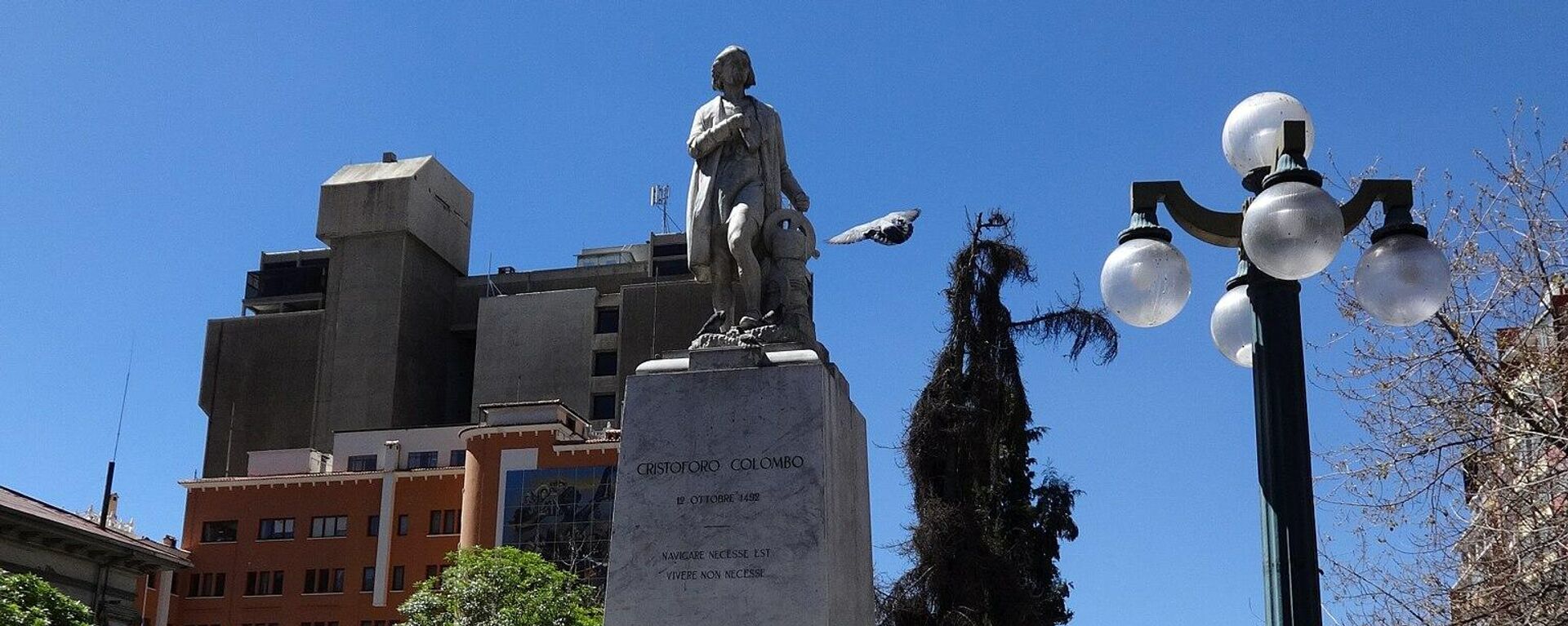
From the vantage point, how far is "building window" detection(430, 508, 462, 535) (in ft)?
224

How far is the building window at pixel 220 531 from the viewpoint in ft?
233

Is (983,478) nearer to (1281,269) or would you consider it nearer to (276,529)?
(1281,269)

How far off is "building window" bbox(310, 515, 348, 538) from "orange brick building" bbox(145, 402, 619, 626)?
0.05 meters

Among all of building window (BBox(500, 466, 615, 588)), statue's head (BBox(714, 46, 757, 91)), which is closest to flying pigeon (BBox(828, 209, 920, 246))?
statue's head (BBox(714, 46, 757, 91))

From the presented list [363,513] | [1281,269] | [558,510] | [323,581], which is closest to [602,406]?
[363,513]

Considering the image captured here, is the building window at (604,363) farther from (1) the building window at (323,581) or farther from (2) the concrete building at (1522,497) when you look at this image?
(2) the concrete building at (1522,497)

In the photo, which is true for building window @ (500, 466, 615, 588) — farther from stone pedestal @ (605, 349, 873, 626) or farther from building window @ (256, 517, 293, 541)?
stone pedestal @ (605, 349, 873, 626)

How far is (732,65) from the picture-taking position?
43.3 feet

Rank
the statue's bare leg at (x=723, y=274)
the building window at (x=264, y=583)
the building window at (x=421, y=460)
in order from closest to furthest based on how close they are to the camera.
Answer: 1. the statue's bare leg at (x=723, y=274)
2. the building window at (x=264, y=583)
3. the building window at (x=421, y=460)

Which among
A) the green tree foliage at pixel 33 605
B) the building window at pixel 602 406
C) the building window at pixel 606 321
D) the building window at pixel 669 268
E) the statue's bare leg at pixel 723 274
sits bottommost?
the statue's bare leg at pixel 723 274

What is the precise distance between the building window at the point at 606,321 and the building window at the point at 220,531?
17.9m

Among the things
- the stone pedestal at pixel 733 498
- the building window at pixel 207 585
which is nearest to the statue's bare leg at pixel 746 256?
the stone pedestal at pixel 733 498

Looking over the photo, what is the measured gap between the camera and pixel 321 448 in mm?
77125

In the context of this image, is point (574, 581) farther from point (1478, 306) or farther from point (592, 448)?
point (1478, 306)
